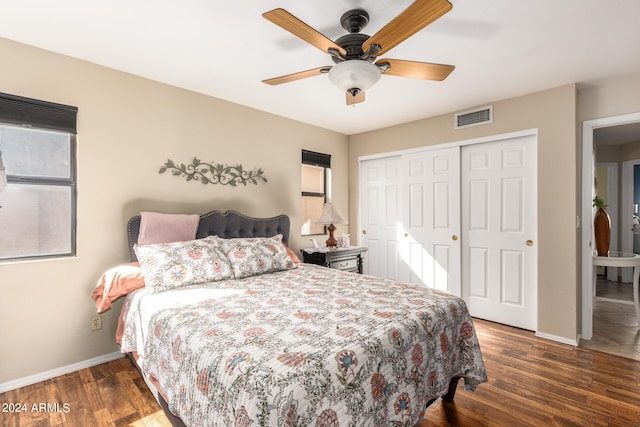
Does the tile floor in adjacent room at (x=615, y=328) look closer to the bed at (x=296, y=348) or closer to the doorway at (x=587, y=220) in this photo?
the doorway at (x=587, y=220)

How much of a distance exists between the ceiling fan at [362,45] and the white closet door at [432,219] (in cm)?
194

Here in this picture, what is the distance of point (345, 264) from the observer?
12.8 feet

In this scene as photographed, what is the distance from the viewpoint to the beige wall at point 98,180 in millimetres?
2236

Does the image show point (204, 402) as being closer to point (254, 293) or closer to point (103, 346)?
point (254, 293)

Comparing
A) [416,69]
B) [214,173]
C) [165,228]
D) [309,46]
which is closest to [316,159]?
[214,173]

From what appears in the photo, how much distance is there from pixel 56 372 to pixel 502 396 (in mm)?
3257

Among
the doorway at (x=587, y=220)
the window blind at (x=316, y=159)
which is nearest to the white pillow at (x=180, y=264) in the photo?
the window blind at (x=316, y=159)

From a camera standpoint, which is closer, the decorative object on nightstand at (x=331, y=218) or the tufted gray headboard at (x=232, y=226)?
the tufted gray headboard at (x=232, y=226)

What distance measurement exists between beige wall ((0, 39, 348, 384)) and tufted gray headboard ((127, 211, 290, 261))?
139 mm

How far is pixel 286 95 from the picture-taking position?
3.21 m

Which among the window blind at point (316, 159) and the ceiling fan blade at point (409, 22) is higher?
the ceiling fan blade at point (409, 22)

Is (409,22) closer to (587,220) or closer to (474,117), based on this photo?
(474,117)

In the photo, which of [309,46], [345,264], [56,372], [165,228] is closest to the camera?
[309,46]

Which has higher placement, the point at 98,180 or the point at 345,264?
the point at 98,180
